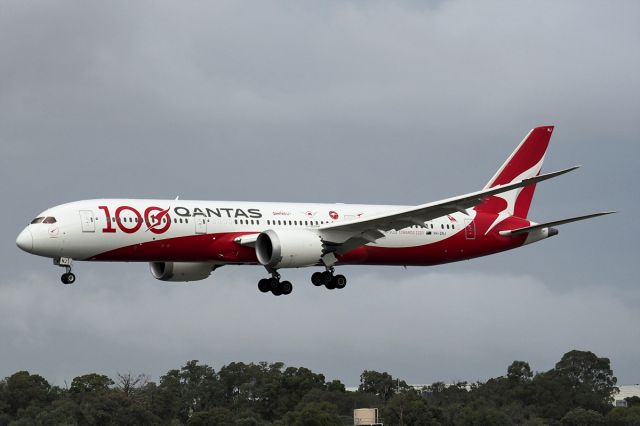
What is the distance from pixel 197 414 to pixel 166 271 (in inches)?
1952

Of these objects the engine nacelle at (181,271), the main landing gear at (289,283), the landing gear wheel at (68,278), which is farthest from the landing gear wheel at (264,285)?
the landing gear wheel at (68,278)

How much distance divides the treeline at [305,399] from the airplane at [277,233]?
4249 cm

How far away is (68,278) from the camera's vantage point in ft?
241

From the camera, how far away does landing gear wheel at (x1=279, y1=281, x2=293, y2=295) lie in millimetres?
79438

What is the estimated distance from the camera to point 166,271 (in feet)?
272

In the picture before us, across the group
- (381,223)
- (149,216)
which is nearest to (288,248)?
(381,223)

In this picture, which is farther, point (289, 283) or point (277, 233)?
point (289, 283)

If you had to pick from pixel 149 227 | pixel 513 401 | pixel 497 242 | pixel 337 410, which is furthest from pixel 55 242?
pixel 513 401

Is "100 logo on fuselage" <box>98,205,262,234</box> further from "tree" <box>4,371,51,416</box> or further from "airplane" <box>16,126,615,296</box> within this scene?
"tree" <box>4,371,51,416</box>

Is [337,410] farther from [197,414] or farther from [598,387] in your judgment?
[598,387]

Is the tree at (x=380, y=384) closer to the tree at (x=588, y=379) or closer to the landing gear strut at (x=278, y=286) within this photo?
the tree at (x=588, y=379)

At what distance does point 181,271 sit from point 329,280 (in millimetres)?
8892

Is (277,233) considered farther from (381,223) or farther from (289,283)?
(381,223)

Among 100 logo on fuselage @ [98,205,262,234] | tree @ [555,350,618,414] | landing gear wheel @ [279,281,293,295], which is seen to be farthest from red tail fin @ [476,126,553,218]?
tree @ [555,350,618,414]
